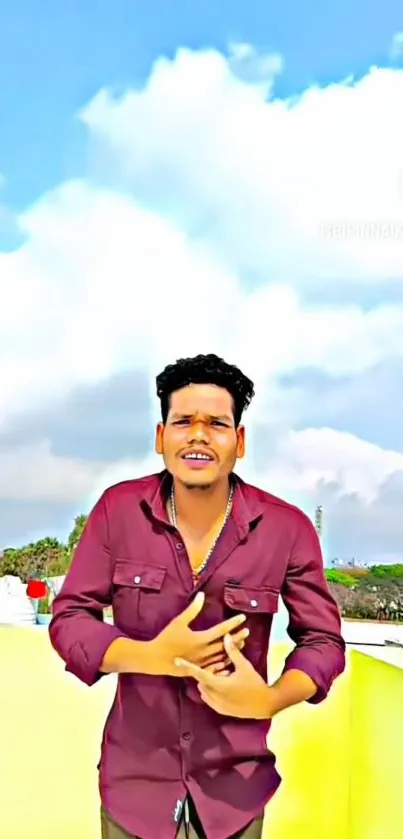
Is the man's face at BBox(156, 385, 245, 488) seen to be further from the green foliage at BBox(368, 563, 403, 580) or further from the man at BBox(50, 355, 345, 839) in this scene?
the green foliage at BBox(368, 563, 403, 580)

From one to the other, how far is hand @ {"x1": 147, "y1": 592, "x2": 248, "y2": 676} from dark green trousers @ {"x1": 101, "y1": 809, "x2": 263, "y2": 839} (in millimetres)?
233

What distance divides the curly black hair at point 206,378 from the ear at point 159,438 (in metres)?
0.01

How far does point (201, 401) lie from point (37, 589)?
3.68 ft

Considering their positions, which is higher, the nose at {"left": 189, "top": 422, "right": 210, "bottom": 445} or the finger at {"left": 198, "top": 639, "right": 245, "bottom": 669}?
the nose at {"left": 189, "top": 422, "right": 210, "bottom": 445}

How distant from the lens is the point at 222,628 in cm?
157

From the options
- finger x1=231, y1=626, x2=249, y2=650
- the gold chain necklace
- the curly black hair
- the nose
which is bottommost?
finger x1=231, y1=626, x2=249, y2=650

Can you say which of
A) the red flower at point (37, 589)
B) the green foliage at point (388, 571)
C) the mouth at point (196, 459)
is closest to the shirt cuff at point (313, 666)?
the mouth at point (196, 459)

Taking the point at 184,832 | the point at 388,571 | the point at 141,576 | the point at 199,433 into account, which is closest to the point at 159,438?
the point at 199,433

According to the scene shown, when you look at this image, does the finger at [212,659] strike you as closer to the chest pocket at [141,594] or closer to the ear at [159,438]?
the chest pocket at [141,594]

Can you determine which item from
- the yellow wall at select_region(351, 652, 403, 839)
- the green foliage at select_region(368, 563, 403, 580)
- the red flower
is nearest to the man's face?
the yellow wall at select_region(351, 652, 403, 839)

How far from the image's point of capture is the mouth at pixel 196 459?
1.66 m

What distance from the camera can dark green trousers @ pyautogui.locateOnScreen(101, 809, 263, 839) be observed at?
157 centimetres

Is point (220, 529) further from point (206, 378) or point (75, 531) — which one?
point (75, 531)

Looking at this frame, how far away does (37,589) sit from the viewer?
8.60ft
